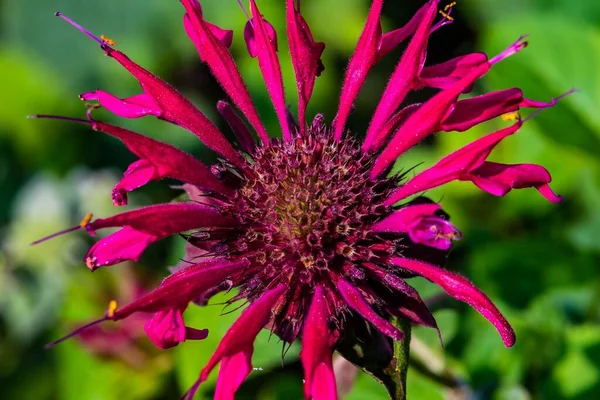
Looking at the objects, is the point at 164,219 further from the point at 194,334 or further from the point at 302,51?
the point at 302,51

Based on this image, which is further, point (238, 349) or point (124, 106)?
point (124, 106)

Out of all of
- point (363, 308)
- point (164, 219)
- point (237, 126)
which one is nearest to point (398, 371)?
point (363, 308)

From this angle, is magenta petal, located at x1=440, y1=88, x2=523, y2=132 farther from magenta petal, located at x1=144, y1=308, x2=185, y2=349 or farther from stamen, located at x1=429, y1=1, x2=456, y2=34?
magenta petal, located at x1=144, y1=308, x2=185, y2=349

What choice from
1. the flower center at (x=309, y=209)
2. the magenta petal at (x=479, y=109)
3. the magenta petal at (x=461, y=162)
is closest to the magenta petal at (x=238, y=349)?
the flower center at (x=309, y=209)

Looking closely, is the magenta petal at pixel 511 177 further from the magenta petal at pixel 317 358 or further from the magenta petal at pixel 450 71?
the magenta petal at pixel 317 358

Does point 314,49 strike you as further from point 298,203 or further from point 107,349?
point 107,349

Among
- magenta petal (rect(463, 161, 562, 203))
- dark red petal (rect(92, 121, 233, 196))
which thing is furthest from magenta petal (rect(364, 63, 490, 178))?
dark red petal (rect(92, 121, 233, 196))

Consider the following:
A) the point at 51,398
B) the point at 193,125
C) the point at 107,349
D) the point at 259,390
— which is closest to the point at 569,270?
the point at 259,390
